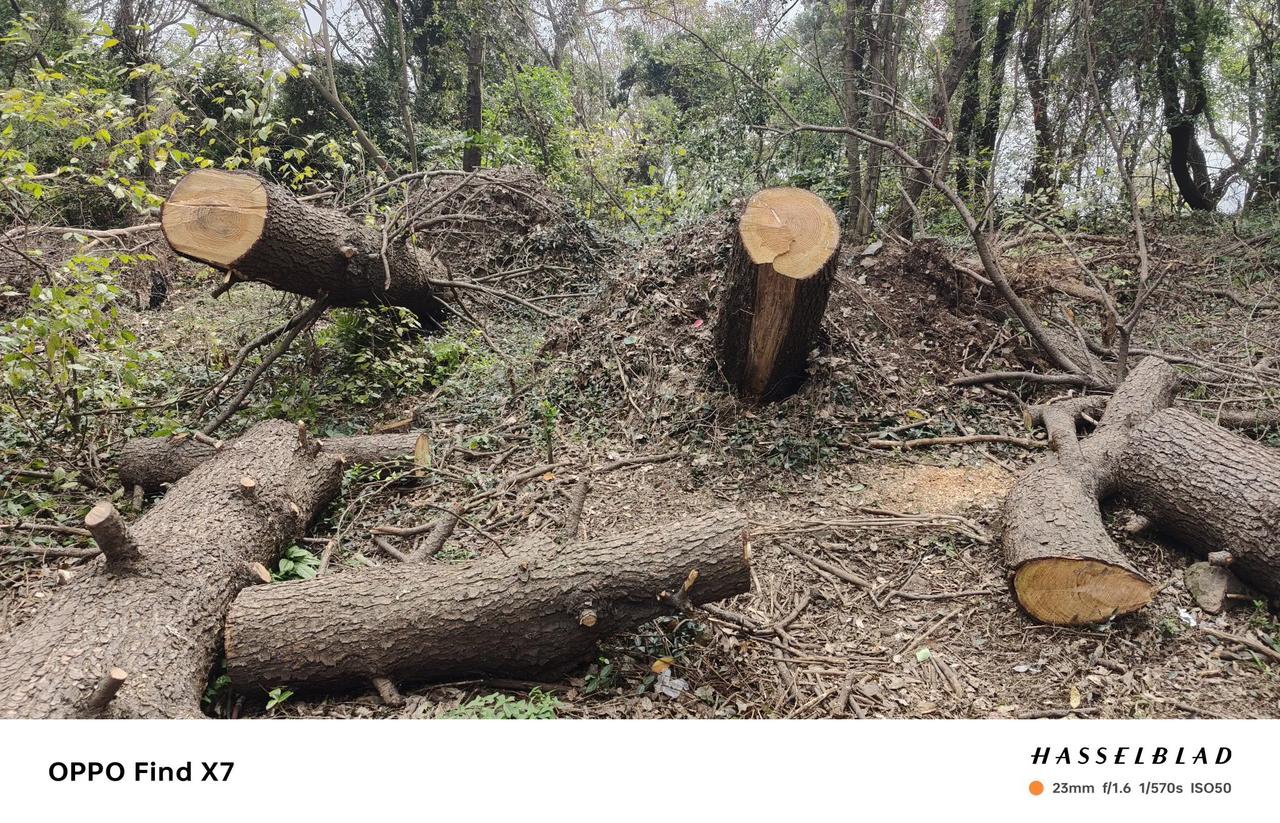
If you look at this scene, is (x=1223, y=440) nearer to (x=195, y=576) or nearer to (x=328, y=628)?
(x=328, y=628)

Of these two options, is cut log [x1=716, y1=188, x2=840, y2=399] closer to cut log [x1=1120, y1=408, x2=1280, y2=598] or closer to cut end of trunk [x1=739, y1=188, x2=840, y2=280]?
cut end of trunk [x1=739, y1=188, x2=840, y2=280]

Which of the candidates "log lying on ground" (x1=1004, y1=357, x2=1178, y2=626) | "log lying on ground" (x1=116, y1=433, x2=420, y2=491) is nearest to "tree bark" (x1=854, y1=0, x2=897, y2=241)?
"log lying on ground" (x1=1004, y1=357, x2=1178, y2=626)

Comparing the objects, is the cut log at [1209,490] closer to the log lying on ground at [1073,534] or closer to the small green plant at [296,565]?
the log lying on ground at [1073,534]

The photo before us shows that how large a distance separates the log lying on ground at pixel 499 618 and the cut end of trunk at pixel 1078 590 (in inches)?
49.3

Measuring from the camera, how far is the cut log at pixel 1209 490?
307 cm

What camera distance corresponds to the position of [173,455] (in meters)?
4.07

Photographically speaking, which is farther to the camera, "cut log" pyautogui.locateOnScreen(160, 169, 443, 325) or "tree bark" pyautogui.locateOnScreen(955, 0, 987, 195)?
"tree bark" pyautogui.locateOnScreen(955, 0, 987, 195)

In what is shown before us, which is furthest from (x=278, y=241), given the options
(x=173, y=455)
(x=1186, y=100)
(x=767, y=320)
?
(x=1186, y=100)

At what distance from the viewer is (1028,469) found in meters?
3.83

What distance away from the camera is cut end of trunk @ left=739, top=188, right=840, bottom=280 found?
3854 mm

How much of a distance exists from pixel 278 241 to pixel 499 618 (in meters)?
3.10

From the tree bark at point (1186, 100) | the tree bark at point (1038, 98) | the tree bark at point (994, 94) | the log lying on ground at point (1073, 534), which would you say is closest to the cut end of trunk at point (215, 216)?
the log lying on ground at point (1073, 534)

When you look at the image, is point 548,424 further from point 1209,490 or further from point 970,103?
point 970,103

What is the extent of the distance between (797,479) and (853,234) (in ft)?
16.5
